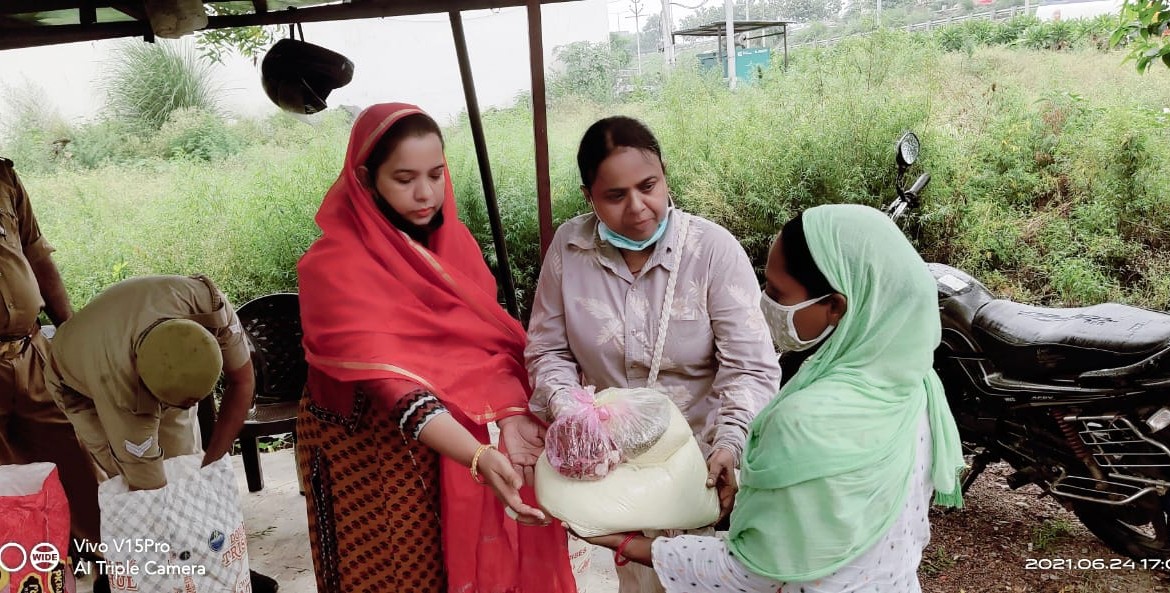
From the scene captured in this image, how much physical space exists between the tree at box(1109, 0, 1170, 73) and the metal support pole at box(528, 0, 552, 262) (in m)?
2.26

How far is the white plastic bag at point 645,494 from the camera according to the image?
1.68m

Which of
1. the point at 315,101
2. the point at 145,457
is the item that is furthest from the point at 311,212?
the point at 145,457

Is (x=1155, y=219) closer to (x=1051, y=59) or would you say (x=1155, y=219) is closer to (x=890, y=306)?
(x=1051, y=59)

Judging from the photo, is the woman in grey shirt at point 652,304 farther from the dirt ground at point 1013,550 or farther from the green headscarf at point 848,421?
the dirt ground at point 1013,550

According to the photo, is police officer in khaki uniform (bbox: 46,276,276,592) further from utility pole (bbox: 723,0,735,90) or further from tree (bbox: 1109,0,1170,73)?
utility pole (bbox: 723,0,735,90)

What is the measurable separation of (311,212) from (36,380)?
4.07 meters

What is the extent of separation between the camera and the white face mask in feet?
5.04

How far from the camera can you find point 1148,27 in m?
3.23

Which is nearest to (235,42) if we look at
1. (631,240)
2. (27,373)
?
(27,373)

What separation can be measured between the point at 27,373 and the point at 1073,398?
3806 millimetres

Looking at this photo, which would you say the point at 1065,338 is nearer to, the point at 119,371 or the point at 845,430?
the point at 845,430

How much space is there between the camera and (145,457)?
2572mm

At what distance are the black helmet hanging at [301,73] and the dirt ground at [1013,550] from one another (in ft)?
11.5

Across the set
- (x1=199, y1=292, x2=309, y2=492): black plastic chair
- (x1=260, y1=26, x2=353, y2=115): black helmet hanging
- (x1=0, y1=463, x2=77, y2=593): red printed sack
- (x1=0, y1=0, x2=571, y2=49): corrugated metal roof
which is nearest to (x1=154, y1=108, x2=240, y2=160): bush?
(x1=0, y1=0, x2=571, y2=49): corrugated metal roof
